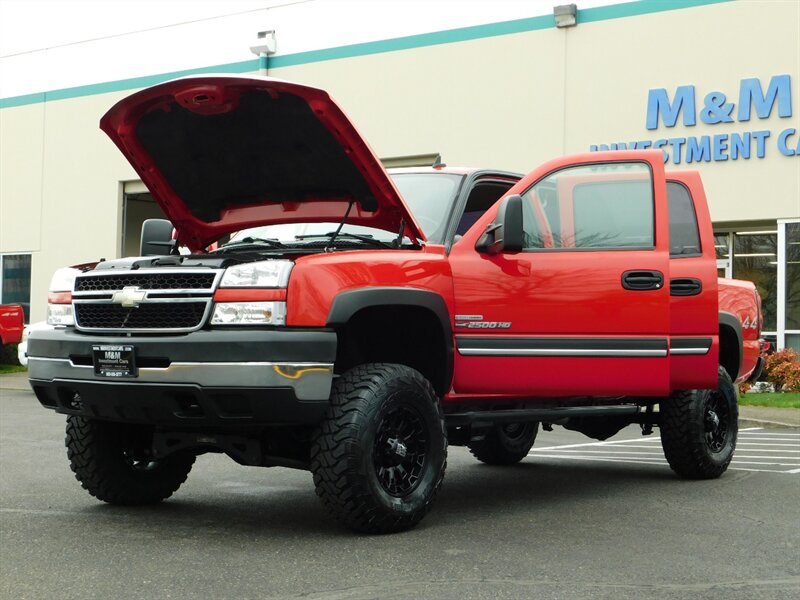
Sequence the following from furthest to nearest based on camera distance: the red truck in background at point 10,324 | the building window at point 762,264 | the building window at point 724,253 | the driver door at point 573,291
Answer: the building window at point 724,253
the building window at point 762,264
the red truck in background at point 10,324
the driver door at point 573,291

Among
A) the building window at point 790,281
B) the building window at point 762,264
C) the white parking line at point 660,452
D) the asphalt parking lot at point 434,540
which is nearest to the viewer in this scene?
the asphalt parking lot at point 434,540

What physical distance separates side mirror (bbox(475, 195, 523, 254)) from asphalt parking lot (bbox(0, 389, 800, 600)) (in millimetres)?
1526

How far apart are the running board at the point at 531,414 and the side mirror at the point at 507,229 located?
0.98 m

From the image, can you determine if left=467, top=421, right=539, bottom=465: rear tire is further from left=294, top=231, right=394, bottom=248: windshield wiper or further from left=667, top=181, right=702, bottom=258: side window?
left=294, top=231, right=394, bottom=248: windshield wiper

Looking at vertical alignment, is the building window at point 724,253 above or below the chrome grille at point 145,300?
above

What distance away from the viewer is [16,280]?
31844 mm

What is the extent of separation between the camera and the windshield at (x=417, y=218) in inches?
269

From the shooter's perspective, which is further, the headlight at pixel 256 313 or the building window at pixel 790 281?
the building window at pixel 790 281

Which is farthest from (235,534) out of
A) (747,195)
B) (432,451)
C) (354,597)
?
(747,195)

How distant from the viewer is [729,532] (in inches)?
245

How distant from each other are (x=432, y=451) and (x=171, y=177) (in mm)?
2240

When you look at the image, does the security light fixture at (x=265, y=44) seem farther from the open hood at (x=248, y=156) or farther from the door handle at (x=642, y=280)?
the door handle at (x=642, y=280)

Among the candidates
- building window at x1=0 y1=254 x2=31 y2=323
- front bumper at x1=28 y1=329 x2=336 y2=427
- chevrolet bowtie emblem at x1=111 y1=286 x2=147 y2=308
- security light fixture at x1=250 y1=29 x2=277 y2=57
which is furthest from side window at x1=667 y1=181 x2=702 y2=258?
building window at x1=0 y1=254 x2=31 y2=323

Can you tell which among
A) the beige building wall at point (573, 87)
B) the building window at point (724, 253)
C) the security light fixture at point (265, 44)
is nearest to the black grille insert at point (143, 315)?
the beige building wall at point (573, 87)
